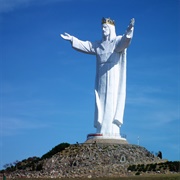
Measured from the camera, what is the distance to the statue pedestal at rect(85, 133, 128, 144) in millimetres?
32781

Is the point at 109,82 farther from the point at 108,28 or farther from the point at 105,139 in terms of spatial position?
the point at 105,139

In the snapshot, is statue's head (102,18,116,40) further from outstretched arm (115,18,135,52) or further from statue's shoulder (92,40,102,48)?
outstretched arm (115,18,135,52)

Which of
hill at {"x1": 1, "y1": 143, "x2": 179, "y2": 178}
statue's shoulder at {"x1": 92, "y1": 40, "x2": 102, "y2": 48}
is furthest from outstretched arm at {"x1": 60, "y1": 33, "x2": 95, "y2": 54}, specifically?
hill at {"x1": 1, "y1": 143, "x2": 179, "y2": 178}

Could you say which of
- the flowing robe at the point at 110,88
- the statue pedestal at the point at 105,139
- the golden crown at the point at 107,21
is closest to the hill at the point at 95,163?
the statue pedestal at the point at 105,139

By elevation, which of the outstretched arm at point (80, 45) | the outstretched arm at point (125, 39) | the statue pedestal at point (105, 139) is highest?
the outstretched arm at point (80, 45)

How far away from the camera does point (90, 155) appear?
30625 millimetres

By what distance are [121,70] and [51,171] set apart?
9905 mm

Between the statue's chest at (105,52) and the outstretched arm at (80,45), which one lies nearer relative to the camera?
the statue's chest at (105,52)

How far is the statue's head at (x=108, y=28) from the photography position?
114 ft

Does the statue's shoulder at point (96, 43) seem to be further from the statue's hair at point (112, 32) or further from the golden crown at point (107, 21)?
the golden crown at point (107, 21)

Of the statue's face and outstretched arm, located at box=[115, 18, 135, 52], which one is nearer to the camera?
outstretched arm, located at box=[115, 18, 135, 52]

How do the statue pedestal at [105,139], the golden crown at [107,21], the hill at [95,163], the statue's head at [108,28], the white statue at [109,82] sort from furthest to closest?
the golden crown at [107,21], the statue's head at [108,28], the white statue at [109,82], the statue pedestal at [105,139], the hill at [95,163]

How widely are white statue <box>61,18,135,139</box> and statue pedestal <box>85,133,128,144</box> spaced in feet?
0.95

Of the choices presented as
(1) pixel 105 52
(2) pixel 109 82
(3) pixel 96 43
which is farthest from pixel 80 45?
(2) pixel 109 82
